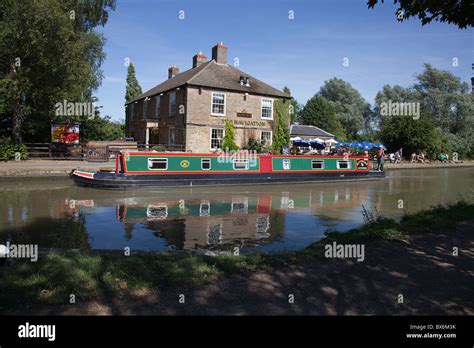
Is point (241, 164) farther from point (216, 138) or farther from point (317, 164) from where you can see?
point (216, 138)

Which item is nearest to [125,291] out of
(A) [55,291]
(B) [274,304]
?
(A) [55,291]

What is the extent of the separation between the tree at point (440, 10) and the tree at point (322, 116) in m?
48.5

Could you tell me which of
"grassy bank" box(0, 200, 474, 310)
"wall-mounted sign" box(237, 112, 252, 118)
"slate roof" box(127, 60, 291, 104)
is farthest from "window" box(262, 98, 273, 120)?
"grassy bank" box(0, 200, 474, 310)

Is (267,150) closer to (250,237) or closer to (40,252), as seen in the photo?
(250,237)

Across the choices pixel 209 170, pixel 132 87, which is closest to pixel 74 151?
pixel 209 170

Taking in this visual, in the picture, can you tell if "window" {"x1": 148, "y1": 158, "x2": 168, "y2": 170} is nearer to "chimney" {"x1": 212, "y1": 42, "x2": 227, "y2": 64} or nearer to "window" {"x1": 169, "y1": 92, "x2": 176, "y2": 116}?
"window" {"x1": 169, "y1": 92, "x2": 176, "y2": 116}

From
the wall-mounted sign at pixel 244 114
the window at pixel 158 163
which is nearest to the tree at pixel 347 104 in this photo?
the wall-mounted sign at pixel 244 114

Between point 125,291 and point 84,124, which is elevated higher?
point 84,124

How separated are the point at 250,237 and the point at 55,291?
17.3 ft

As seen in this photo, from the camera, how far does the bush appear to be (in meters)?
21.4

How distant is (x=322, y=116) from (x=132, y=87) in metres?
26.1

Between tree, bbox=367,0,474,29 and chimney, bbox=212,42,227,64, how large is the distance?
2520 cm

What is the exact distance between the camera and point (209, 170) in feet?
60.0
